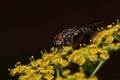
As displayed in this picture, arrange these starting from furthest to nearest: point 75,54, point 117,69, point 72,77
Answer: point 117,69
point 75,54
point 72,77

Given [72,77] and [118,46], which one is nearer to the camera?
[72,77]

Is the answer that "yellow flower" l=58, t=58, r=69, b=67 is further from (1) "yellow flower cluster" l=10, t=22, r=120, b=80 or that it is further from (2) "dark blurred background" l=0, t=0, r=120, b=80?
(2) "dark blurred background" l=0, t=0, r=120, b=80

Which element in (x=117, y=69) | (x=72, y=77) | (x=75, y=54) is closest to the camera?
(x=72, y=77)

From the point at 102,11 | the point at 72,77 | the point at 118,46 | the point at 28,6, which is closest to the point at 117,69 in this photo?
the point at 102,11

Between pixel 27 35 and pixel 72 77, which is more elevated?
pixel 27 35

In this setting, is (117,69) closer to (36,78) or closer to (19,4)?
(19,4)

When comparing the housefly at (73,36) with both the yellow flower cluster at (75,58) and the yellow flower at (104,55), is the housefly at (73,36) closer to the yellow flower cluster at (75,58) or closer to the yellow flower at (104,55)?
the yellow flower cluster at (75,58)

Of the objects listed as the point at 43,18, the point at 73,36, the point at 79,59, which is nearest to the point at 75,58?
the point at 79,59
